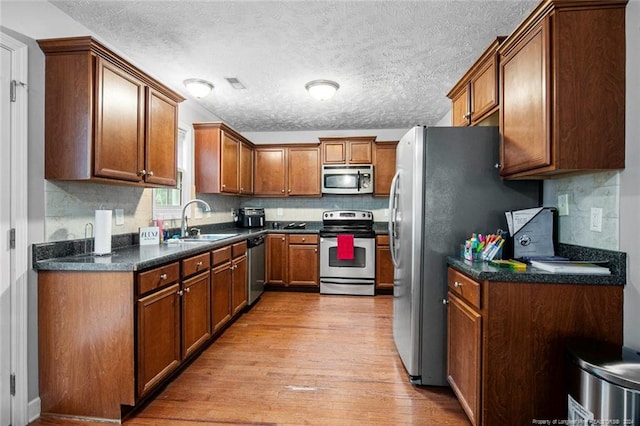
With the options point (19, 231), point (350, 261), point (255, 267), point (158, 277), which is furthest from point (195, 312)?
point (350, 261)

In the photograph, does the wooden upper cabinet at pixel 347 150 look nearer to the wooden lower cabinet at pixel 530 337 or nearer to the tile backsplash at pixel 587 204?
the tile backsplash at pixel 587 204

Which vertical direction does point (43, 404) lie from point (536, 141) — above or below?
below

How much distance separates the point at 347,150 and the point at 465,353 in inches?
139

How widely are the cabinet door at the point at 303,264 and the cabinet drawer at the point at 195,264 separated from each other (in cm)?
202

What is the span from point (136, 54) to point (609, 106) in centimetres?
320

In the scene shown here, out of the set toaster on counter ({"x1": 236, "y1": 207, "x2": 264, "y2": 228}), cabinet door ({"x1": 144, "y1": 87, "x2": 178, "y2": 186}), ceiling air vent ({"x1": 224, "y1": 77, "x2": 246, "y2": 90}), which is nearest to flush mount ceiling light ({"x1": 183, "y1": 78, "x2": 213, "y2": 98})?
ceiling air vent ({"x1": 224, "y1": 77, "x2": 246, "y2": 90})

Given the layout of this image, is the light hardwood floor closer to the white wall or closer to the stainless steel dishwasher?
the stainless steel dishwasher

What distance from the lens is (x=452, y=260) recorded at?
1.99 meters

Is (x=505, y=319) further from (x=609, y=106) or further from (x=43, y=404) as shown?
(x=43, y=404)

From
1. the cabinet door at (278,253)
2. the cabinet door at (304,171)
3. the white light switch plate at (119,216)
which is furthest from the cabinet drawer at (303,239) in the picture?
the white light switch plate at (119,216)

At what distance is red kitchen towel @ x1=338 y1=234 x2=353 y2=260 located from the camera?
14.4 ft

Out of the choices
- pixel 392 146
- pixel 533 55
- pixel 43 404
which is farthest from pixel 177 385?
pixel 392 146

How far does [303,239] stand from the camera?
462cm

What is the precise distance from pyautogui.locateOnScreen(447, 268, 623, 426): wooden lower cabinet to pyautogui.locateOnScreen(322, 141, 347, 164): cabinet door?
345 cm
